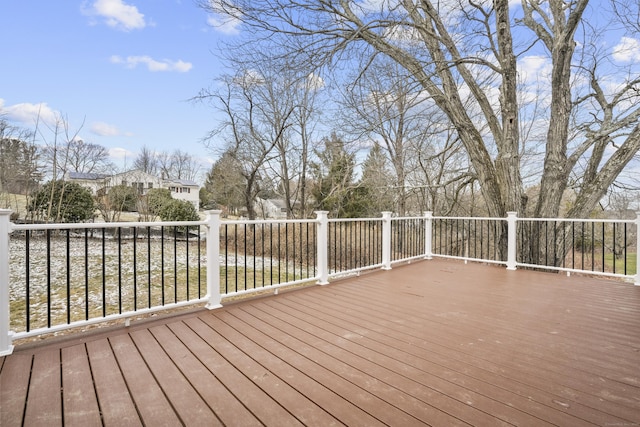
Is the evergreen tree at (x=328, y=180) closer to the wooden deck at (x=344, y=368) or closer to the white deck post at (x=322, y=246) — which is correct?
the white deck post at (x=322, y=246)

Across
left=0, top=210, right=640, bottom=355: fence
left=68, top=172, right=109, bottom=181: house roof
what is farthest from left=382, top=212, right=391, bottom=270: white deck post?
left=68, top=172, right=109, bottom=181: house roof

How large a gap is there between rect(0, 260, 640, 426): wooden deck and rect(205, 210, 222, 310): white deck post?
0.17 meters

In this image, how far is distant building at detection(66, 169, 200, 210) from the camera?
1569 centimetres

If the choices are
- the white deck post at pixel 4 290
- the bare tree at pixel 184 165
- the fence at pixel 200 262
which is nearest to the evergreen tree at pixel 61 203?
the fence at pixel 200 262

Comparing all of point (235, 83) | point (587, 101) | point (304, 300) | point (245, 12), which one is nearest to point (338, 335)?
point (304, 300)

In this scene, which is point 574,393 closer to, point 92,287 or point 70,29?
point 92,287

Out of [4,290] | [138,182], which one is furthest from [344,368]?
[138,182]

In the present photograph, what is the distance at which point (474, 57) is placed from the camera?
5559 millimetres

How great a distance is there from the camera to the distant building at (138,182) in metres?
15.7

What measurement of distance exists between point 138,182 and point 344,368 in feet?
69.1

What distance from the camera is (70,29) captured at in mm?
9547

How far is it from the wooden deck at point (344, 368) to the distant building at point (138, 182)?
1401 centimetres

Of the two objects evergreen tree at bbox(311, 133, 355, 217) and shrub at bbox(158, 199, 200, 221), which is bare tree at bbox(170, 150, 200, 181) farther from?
evergreen tree at bbox(311, 133, 355, 217)

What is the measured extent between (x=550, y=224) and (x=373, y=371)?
217 inches
